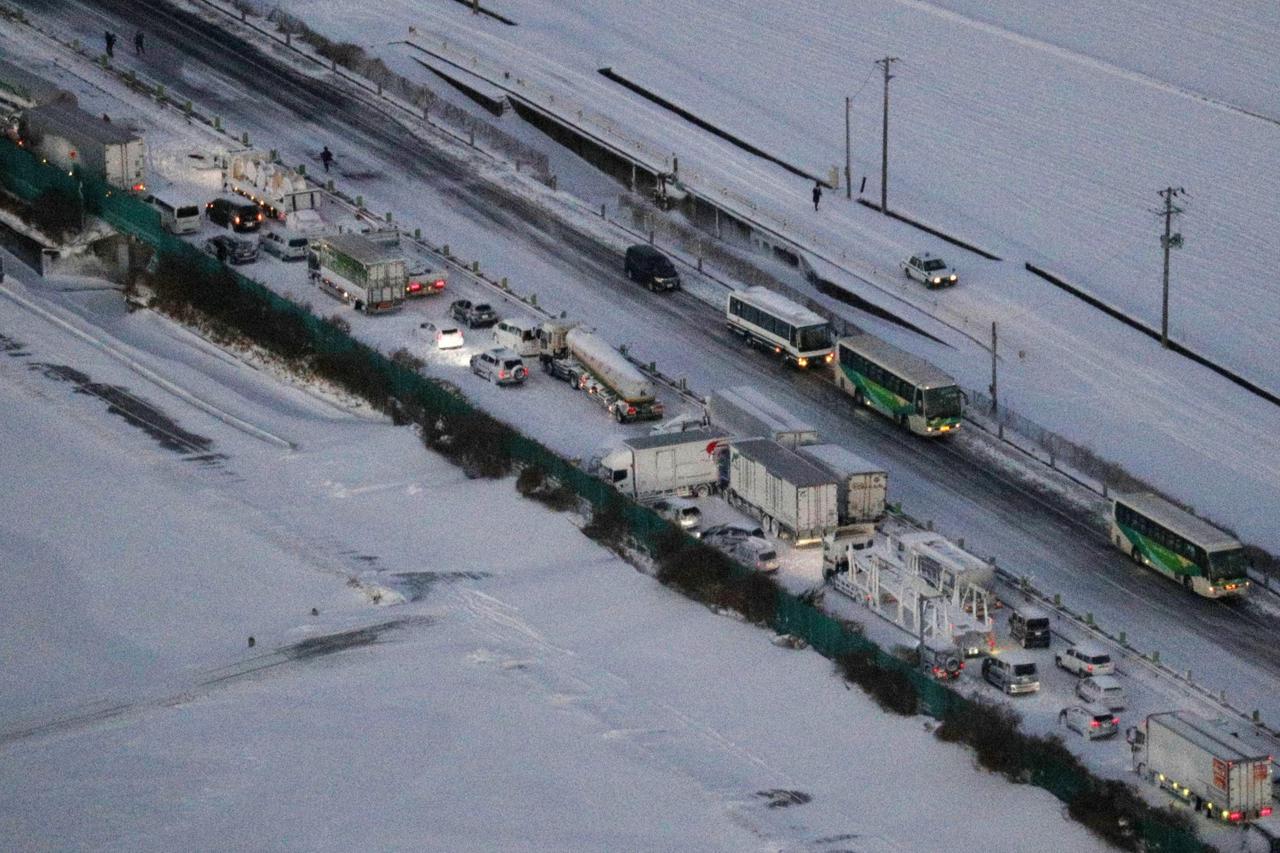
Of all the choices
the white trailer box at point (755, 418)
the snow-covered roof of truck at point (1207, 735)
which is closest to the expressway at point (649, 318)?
the white trailer box at point (755, 418)

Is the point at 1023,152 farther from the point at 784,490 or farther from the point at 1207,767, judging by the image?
the point at 1207,767

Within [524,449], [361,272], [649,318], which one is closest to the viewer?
[524,449]

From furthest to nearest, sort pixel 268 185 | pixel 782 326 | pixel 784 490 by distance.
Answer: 1. pixel 268 185
2. pixel 782 326
3. pixel 784 490

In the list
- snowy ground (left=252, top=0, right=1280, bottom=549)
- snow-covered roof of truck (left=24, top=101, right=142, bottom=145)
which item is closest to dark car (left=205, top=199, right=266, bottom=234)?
snow-covered roof of truck (left=24, top=101, right=142, bottom=145)

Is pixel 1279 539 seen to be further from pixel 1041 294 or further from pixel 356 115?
pixel 356 115

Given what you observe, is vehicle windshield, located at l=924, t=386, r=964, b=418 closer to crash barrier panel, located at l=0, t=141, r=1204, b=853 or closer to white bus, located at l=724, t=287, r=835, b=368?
white bus, located at l=724, t=287, r=835, b=368

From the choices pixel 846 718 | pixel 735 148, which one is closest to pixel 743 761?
pixel 846 718

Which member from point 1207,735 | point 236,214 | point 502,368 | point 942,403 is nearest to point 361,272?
point 502,368

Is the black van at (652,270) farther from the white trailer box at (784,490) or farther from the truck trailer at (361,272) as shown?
the white trailer box at (784,490)
